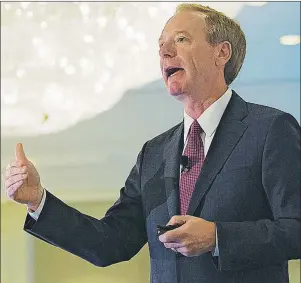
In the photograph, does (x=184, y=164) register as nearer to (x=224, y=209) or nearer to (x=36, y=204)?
(x=224, y=209)

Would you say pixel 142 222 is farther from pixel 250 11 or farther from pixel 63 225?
pixel 250 11

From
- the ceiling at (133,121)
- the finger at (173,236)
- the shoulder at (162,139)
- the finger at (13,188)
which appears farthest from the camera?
the ceiling at (133,121)

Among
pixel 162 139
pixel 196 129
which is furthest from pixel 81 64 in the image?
pixel 196 129

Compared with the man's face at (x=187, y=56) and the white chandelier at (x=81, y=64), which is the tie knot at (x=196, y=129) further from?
the white chandelier at (x=81, y=64)

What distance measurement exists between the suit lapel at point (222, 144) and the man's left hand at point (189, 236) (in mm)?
125

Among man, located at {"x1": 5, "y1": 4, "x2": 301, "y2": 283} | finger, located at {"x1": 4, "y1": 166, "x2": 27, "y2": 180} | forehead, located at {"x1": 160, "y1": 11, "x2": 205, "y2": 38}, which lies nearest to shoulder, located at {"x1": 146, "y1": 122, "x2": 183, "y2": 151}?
man, located at {"x1": 5, "y1": 4, "x2": 301, "y2": 283}

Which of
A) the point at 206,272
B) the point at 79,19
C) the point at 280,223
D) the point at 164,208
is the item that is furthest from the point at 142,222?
the point at 79,19

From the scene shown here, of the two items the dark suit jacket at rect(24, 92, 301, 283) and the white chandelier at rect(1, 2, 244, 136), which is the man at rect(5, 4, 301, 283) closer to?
the dark suit jacket at rect(24, 92, 301, 283)

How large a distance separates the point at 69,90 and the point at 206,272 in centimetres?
104

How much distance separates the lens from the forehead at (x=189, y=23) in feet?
5.04

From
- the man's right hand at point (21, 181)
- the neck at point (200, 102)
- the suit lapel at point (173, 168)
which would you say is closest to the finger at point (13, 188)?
the man's right hand at point (21, 181)

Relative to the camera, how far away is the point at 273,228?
1305mm

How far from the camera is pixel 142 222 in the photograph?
155cm

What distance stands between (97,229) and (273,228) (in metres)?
0.41
